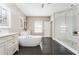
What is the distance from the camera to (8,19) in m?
3.76

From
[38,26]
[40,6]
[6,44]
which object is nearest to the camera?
[6,44]

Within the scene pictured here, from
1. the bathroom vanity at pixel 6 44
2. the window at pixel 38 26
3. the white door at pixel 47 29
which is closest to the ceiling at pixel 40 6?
the bathroom vanity at pixel 6 44

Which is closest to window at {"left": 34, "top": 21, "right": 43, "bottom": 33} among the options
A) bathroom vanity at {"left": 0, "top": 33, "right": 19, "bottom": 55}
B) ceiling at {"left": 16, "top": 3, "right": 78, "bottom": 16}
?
ceiling at {"left": 16, "top": 3, "right": 78, "bottom": 16}

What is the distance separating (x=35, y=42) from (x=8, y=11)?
2.10 metres

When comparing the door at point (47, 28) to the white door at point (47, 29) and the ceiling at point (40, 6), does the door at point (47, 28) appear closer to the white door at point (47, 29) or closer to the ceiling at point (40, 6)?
the white door at point (47, 29)

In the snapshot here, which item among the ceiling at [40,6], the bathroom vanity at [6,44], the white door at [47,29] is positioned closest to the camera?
the bathroom vanity at [6,44]

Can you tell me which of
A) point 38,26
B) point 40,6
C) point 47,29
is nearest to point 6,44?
point 40,6

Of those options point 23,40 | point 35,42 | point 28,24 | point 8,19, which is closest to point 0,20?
point 8,19

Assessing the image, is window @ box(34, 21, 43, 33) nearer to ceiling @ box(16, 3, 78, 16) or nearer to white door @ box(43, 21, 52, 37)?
white door @ box(43, 21, 52, 37)

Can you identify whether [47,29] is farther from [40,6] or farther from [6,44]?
[6,44]

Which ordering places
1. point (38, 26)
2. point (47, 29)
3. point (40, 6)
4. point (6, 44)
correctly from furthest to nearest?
point (38, 26) → point (47, 29) → point (40, 6) → point (6, 44)

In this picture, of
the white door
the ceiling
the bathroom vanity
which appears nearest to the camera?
the bathroom vanity

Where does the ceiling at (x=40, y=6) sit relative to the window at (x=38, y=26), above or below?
above

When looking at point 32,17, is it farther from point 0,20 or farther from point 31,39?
point 0,20
